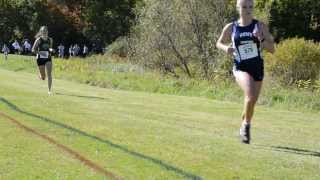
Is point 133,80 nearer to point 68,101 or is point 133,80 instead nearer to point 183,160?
point 68,101

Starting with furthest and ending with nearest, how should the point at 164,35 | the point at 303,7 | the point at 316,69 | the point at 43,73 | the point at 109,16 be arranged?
1. the point at 109,16
2. the point at 303,7
3. the point at 164,35
4. the point at 316,69
5. the point at 43,73

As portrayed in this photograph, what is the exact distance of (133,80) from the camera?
2678cm

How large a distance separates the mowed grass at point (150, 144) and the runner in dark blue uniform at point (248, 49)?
2.18 feet

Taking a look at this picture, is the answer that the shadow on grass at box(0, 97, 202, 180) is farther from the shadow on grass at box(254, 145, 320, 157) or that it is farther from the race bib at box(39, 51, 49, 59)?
the race bib at box(39, 51, 49, 59)

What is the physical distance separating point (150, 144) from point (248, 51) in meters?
1.94

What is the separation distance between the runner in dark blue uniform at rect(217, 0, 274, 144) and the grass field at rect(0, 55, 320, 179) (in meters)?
0.67

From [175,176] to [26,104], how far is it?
7.08m

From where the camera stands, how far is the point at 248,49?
958 cm

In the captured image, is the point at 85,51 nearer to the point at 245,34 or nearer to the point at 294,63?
the point at 294,63

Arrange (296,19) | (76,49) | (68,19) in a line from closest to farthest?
(296,19) < (76,49) < (68,19)

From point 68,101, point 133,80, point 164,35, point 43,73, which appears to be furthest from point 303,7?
point 68,101

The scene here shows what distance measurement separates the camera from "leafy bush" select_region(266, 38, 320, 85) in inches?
1101

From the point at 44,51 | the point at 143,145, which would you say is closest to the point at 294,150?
the point at 143,145

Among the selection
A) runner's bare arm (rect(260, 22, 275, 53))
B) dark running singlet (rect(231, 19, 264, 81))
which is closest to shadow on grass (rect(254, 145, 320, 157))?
dark running singlet (rect(231, 19, 264, 81))
